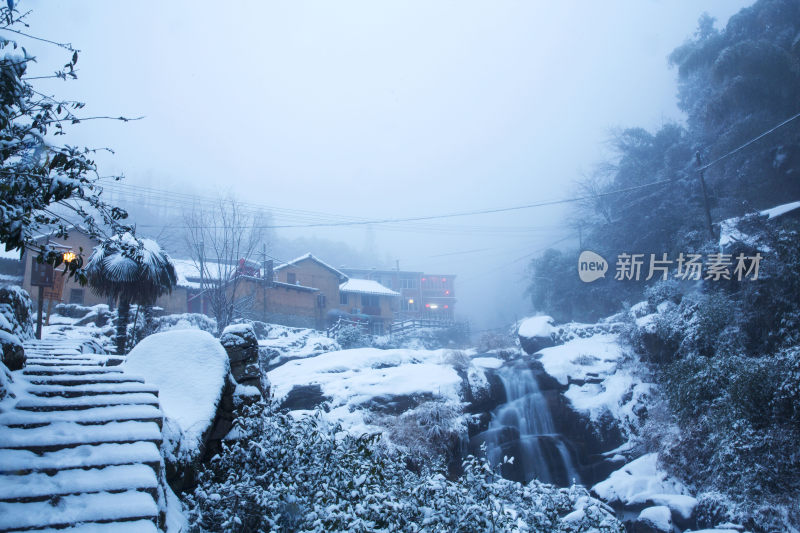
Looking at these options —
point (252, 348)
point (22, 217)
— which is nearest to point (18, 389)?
point (22, 217)

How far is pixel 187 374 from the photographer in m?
5.16

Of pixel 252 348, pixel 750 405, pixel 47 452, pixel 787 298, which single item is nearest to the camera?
pixel 47 452

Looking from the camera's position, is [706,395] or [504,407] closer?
[706,395]

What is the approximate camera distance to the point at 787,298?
10781 mm

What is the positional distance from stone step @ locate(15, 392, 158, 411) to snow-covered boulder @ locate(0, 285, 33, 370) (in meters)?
0.56

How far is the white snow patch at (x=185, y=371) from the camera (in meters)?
4.67

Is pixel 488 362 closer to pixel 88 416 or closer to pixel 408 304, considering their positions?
pixel 88 416

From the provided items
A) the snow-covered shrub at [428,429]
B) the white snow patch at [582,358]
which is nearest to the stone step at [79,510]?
the snow-covered shrub at [428,429]

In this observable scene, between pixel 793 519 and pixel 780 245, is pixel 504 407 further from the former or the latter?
pixel 780 245

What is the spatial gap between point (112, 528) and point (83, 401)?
4.38 feet

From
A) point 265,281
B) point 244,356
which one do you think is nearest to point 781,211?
point 244,356

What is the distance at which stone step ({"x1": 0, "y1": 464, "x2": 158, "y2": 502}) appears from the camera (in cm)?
228

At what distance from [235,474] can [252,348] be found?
10.2ft

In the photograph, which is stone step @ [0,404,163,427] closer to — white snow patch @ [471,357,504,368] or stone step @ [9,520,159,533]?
stone step @ [9,520,159,533]
